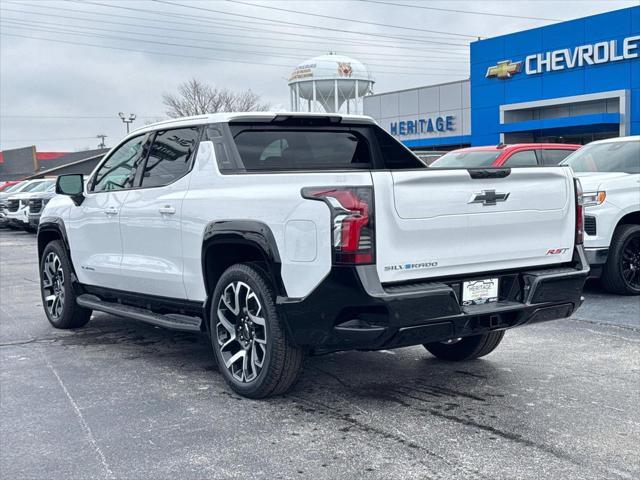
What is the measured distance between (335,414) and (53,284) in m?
4.22

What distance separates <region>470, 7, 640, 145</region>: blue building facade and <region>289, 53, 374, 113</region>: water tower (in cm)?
1992

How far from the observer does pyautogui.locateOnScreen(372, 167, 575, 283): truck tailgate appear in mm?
4383

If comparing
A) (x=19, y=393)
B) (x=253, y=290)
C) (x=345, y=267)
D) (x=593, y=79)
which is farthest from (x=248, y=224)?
(x=593, y=79)

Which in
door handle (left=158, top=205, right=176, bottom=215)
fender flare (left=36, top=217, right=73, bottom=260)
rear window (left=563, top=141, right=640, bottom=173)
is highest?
rear window (left=563, top=141, right=640, bottom=173)

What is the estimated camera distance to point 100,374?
5797mm

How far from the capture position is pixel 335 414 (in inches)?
185

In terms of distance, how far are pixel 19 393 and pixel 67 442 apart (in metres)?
1.21

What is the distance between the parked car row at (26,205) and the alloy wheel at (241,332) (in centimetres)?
1816

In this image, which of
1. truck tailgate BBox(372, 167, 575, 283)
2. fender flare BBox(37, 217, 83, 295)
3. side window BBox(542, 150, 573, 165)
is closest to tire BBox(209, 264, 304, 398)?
truck tailgate BBox(372, 167, 575, 283)

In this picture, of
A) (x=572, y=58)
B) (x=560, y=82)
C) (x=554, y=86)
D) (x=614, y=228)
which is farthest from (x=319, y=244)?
(x=554, y=86)

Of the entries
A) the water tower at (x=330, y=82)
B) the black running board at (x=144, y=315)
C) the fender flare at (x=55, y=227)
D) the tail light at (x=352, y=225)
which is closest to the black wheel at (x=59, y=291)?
the fender flare at (x=55, y=227)

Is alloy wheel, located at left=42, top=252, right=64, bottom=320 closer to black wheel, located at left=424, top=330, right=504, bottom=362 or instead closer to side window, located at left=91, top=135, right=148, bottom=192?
side window, located at left=91, top=135, right=148, bottom=192

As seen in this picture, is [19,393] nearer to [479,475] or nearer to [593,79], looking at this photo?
[479,475]

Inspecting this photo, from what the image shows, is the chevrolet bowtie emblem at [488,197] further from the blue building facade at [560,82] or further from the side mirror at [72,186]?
the blue building facade at [560,82]
